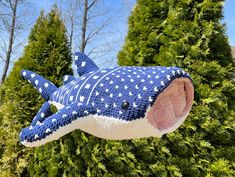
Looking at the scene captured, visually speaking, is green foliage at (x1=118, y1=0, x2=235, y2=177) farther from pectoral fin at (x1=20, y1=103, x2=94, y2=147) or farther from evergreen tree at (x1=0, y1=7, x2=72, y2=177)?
pectoral fin at (x1=20, y1=103, x2=94, y2=147)

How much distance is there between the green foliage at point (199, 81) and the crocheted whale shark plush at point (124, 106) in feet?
6.75

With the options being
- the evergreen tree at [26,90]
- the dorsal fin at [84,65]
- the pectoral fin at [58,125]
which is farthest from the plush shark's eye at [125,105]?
the evergreen tree at [26,90]

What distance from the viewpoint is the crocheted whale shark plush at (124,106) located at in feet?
4.96

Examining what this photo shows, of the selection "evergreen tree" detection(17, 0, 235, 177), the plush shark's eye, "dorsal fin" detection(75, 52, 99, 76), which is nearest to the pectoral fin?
the plush shark's eye

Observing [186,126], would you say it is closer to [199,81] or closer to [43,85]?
[199,81]

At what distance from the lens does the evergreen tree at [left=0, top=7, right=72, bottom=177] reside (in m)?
4.71

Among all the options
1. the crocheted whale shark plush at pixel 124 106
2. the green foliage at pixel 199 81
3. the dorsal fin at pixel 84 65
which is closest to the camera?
the crocheted whale shark plush at pixel 124 106

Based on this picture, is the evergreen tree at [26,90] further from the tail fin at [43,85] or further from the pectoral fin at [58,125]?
the pectoral fin at [58,125]

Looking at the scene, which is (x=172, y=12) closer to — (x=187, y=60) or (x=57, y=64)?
(x=187, y=60)

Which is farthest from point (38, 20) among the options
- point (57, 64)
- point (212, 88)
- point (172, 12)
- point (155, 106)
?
point (155, 106)

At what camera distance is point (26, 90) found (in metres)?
4.79

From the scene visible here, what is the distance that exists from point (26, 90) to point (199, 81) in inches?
85.2

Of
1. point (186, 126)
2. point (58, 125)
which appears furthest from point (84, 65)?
point (186, 126)

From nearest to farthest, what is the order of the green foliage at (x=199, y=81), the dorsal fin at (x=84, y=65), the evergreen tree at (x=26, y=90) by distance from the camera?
the dorsal fin at (x=84, y=65) < the green foliage at (x=199, y=81) < the evergreen tree at (x=26, y=90)
